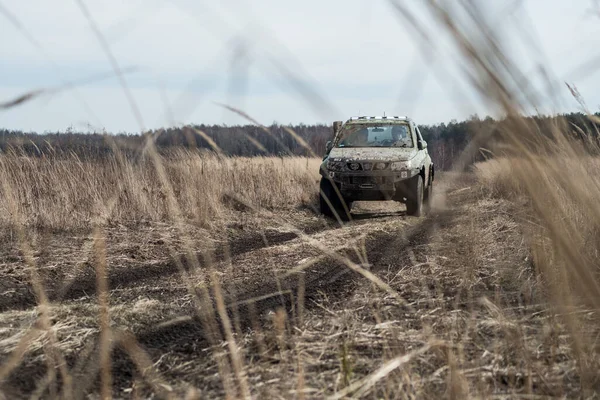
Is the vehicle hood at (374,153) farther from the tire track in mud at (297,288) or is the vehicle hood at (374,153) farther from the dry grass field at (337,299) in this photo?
the tire track in mud at (297,288)

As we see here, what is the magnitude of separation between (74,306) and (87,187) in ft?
18.4

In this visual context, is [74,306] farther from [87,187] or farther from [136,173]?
[136,173]

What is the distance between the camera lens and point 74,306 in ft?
15.1

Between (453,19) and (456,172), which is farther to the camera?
(456,172)

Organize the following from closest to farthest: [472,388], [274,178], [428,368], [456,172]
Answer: [456,172] → [472,388] → [428,368] → [274,178]

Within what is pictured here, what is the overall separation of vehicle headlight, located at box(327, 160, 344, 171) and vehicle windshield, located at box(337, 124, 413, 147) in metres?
0.79

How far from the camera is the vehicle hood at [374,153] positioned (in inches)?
423

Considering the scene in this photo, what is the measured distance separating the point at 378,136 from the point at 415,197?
143 cm

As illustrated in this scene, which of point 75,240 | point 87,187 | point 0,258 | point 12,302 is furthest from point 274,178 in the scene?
point 12,302

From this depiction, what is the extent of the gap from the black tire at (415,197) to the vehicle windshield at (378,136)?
0.84 metres

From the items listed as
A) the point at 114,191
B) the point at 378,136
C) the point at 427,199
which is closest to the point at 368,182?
the point at 378,136

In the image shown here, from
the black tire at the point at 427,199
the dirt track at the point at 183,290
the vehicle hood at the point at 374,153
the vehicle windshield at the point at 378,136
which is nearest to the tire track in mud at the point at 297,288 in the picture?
the dirt track at the point at 183,290

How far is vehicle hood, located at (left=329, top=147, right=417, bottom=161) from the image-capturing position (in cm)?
1074

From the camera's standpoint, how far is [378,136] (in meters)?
11.8
